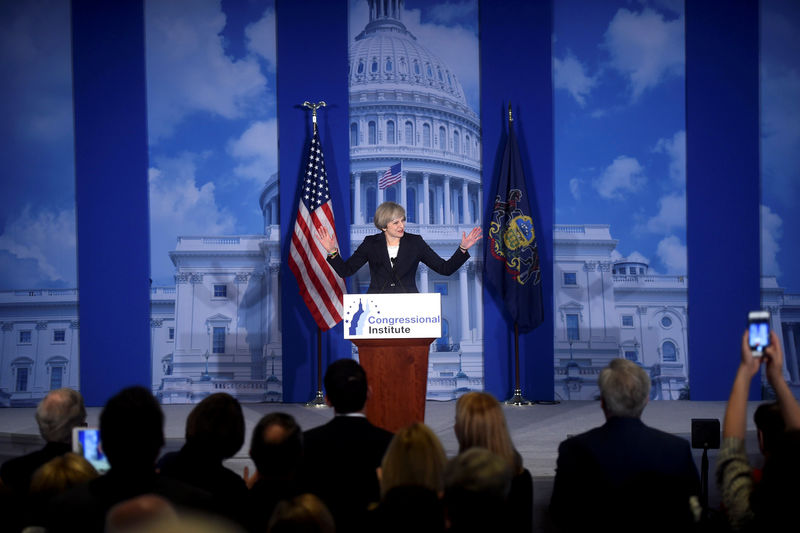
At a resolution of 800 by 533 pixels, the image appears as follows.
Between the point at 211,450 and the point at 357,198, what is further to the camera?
the point at 357,198

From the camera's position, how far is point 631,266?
788 centimetres

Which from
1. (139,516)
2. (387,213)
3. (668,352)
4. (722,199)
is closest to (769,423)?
(139,516)

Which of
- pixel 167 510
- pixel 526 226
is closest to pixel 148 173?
pixel 526 226

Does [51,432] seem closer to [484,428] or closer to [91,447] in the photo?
[91,447]

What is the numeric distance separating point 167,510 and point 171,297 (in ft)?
22.8

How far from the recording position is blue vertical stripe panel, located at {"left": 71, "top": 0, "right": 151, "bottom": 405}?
7781 mm

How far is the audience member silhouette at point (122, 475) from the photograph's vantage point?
1891 mm

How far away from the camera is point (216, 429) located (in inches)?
96.3

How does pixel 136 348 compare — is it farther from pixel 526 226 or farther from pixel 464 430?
pixel 464 430

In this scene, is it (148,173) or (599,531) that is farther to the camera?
(148,173)

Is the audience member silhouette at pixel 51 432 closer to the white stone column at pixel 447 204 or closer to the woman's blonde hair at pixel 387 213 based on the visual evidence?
the woman's blonde hair at pixel 387 213

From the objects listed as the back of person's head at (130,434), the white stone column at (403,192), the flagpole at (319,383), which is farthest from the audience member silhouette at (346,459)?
the white stone column at (403,192)

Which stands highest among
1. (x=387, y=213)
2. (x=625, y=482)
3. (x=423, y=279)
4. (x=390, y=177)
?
(x=390, y=177)

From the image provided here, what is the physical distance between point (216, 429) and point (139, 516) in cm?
119
